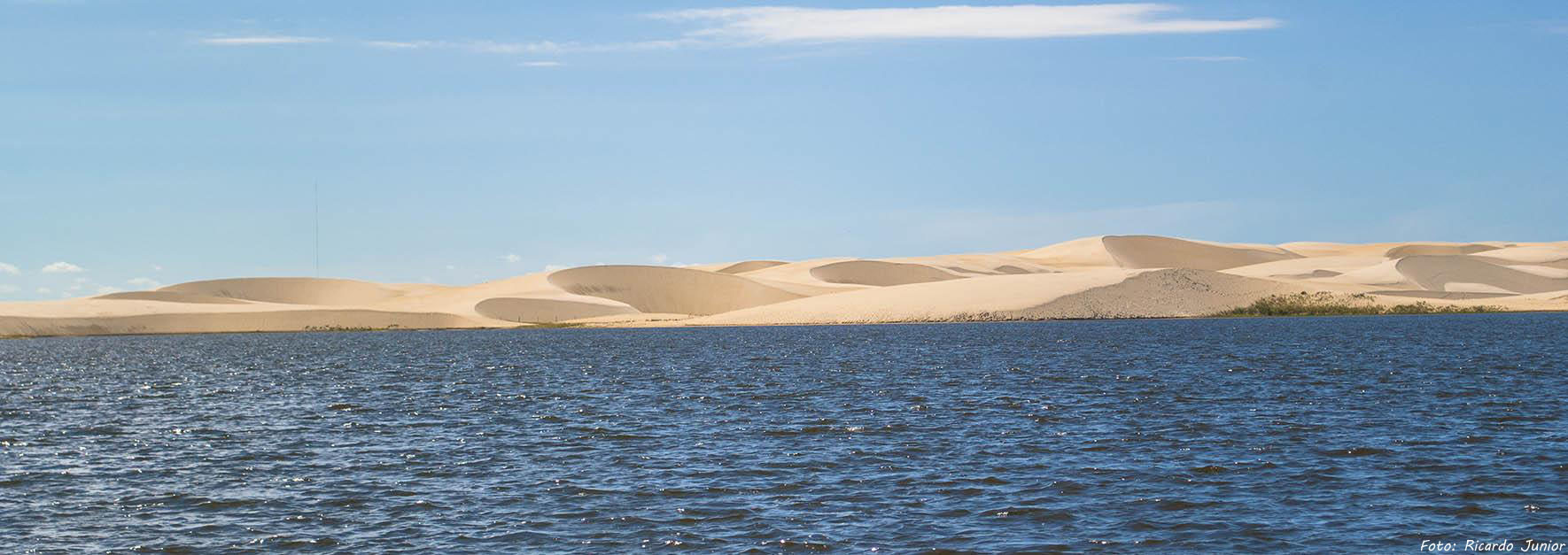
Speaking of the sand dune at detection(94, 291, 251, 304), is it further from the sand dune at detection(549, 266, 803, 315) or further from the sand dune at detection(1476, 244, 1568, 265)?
the sand dune at detection(1476, 244, 1568, 265)

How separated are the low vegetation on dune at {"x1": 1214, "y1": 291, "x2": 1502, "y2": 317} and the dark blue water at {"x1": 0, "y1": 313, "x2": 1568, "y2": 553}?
7170 centimetres

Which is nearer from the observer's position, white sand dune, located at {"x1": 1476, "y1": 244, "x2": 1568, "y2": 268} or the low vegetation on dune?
the low vegetation on dune

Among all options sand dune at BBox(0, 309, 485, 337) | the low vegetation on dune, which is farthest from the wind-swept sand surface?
the low vegetation on dune

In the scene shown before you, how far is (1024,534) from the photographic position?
2048 centimetres

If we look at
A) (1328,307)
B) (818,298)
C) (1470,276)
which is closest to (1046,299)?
(1328,307)

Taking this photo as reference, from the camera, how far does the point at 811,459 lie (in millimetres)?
28375

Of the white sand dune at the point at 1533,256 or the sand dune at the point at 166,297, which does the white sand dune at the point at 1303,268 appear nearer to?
the white sand dune at the point at 1533,256

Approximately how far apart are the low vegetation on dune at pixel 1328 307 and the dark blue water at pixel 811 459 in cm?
7170

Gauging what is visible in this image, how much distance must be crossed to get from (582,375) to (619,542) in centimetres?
3645

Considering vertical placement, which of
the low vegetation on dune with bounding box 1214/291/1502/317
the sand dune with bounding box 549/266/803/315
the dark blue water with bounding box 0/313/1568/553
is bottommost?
the dark blue water with bounding box 0/313/1568/553

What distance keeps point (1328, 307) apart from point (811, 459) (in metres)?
110

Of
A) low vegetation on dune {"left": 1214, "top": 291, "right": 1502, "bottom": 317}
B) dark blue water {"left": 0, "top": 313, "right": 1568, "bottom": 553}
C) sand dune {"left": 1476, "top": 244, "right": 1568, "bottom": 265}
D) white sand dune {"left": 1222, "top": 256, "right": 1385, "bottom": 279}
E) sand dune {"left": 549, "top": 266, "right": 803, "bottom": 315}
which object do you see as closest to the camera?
dark blue water {"left": 0, "top": 313, "right": 1568, "bottom": 553}

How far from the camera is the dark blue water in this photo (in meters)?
21.0

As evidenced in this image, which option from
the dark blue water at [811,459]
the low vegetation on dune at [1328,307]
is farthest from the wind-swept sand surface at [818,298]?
the dark blue water at [811,459]
